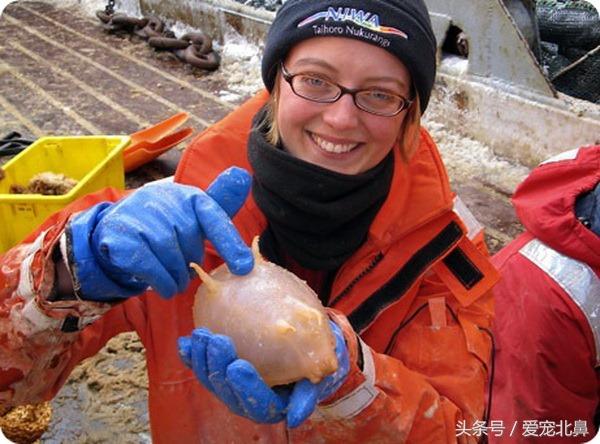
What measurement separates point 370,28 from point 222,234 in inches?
24.0

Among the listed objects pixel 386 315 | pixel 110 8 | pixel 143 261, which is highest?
pixel 143 261

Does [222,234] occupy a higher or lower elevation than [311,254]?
higher

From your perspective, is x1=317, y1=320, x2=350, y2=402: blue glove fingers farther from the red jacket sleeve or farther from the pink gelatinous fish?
the red jacket sleeve

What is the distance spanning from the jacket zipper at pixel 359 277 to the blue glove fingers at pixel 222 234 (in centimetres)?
41

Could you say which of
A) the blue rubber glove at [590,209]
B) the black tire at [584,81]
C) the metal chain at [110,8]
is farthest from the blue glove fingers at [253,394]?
the metal chain at [110,8]

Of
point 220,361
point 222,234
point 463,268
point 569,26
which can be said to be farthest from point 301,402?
point 569,26

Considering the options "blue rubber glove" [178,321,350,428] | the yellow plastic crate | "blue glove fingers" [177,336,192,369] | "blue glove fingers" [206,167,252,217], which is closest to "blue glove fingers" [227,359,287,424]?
"blue rubber glove" [178,321,350,428]

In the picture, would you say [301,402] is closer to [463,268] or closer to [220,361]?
[220,361]

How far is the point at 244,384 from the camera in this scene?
51.9 inches

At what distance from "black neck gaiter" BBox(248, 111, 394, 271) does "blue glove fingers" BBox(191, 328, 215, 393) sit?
523 millimetres

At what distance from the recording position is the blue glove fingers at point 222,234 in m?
1.45

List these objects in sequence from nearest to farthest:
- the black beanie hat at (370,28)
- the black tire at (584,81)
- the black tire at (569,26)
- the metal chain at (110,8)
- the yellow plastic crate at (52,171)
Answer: the black beanie hat at (370,28)
the yellow plastic crate at (52,171)
the black tire at (584,81)
the black tire at (569,26)
the metal chain at (110,8)

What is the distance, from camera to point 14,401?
1.68m

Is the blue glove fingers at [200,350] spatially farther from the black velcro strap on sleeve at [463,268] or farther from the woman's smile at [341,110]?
the black velcro strap on sleeve at [463,268]
